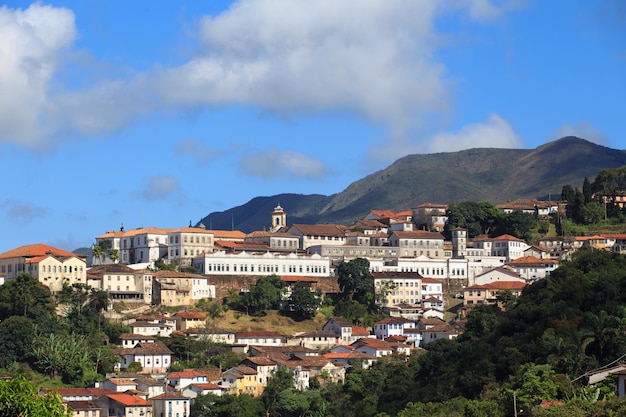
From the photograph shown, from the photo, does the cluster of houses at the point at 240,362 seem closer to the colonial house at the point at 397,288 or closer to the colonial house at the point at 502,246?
the colonial house at the point at 397,288

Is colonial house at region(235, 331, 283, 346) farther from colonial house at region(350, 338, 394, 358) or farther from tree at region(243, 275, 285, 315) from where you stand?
colonial house at region(350, 338, 394, 358)

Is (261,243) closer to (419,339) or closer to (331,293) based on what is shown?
(331,293)

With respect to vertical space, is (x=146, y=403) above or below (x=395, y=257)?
below

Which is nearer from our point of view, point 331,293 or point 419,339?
point 419,339

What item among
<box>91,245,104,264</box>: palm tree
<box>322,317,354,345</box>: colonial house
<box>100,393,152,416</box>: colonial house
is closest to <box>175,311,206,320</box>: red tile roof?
<box>322,317,354,345</box>: colonial house

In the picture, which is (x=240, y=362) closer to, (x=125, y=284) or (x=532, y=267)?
(x=125, y=284)

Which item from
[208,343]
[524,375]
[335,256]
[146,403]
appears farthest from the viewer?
[335,256]

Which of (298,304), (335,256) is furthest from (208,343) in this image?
(335,256)
